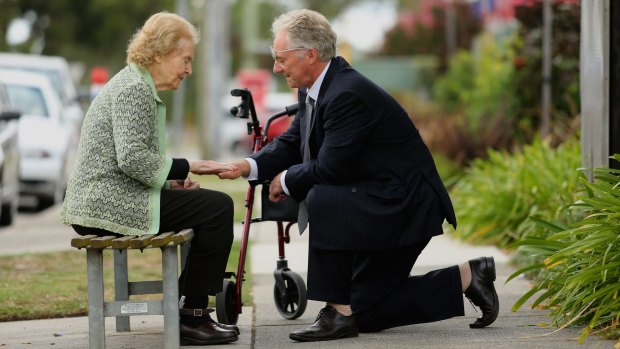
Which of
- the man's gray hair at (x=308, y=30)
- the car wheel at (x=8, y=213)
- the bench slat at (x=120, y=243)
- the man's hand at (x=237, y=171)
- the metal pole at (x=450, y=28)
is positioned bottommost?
the car wheel at (x=8, y=213)

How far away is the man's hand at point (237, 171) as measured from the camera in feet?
20.8

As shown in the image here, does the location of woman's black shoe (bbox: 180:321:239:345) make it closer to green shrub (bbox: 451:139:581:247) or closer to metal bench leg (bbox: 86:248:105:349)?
metal bench leg (bbox: 86:248:105:349)

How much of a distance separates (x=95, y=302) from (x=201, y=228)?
Answer: 1.96ft

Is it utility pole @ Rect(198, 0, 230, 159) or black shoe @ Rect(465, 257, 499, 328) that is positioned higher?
utility pole @ Rect(198, 0, 230, 159)

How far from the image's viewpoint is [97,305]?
5.83m

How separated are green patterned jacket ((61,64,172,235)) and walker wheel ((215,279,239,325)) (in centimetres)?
77

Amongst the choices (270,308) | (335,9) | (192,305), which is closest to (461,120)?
(270,308)

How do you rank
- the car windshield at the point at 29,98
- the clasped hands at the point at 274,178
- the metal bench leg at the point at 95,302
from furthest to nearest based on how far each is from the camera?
the car windshield at the point at 29,98 → the clasped hands at the point at 274,178 → the metal bench leg at the point at 95,302

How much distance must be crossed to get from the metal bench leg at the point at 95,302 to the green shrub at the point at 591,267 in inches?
78.5

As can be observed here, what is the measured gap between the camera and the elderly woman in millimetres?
5887

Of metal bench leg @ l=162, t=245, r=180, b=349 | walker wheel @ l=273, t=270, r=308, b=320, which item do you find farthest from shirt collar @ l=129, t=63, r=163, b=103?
walker wheel @ l=273, t=270, r=308, b=320

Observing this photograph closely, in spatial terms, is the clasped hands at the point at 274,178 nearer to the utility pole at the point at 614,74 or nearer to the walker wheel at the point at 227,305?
the walker wheel at the point at 227,305

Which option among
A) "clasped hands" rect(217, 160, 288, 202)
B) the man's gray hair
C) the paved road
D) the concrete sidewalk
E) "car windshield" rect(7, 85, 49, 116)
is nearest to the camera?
the concrete sidewalk

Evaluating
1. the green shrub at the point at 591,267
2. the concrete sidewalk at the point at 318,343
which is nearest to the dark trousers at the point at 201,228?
the concrete sidewalk at the point at 318,343
